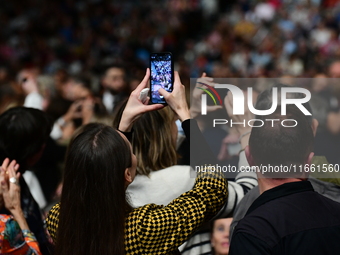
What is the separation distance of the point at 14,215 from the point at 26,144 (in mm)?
363

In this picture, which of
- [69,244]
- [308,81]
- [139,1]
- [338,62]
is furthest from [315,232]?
[139,1]

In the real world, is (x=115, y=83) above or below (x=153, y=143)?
below

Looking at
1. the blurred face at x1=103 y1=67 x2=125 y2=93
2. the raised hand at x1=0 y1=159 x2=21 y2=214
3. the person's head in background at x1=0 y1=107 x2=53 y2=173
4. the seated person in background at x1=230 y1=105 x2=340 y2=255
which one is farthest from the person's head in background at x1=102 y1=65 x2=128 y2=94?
the seated person in background at x1=230 y1=105 x2=340 y2=255

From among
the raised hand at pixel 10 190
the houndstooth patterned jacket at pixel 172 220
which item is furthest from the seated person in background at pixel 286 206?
the raised hand at pixel 10 190

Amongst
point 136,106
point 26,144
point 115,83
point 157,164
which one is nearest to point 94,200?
point 136,106

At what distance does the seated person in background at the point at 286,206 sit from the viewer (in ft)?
4.48

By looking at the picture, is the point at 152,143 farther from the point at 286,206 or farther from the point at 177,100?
the point at 286,206

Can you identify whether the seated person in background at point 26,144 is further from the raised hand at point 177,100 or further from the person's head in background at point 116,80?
the person's head in background at point 116,80

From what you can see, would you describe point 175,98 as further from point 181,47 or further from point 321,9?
point 181,47

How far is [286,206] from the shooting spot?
1.43 meters

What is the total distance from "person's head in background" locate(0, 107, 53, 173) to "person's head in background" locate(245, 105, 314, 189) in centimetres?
100

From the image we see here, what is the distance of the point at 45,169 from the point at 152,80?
157 centimetres

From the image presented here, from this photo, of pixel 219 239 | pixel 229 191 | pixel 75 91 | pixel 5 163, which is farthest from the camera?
pixel 75 91

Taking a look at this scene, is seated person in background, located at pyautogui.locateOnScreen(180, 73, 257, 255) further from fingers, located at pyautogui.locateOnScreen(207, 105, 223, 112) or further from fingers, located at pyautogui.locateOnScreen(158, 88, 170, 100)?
fingers, located at pyautogui.locateOnScreen(158, 88, 170, 100)
